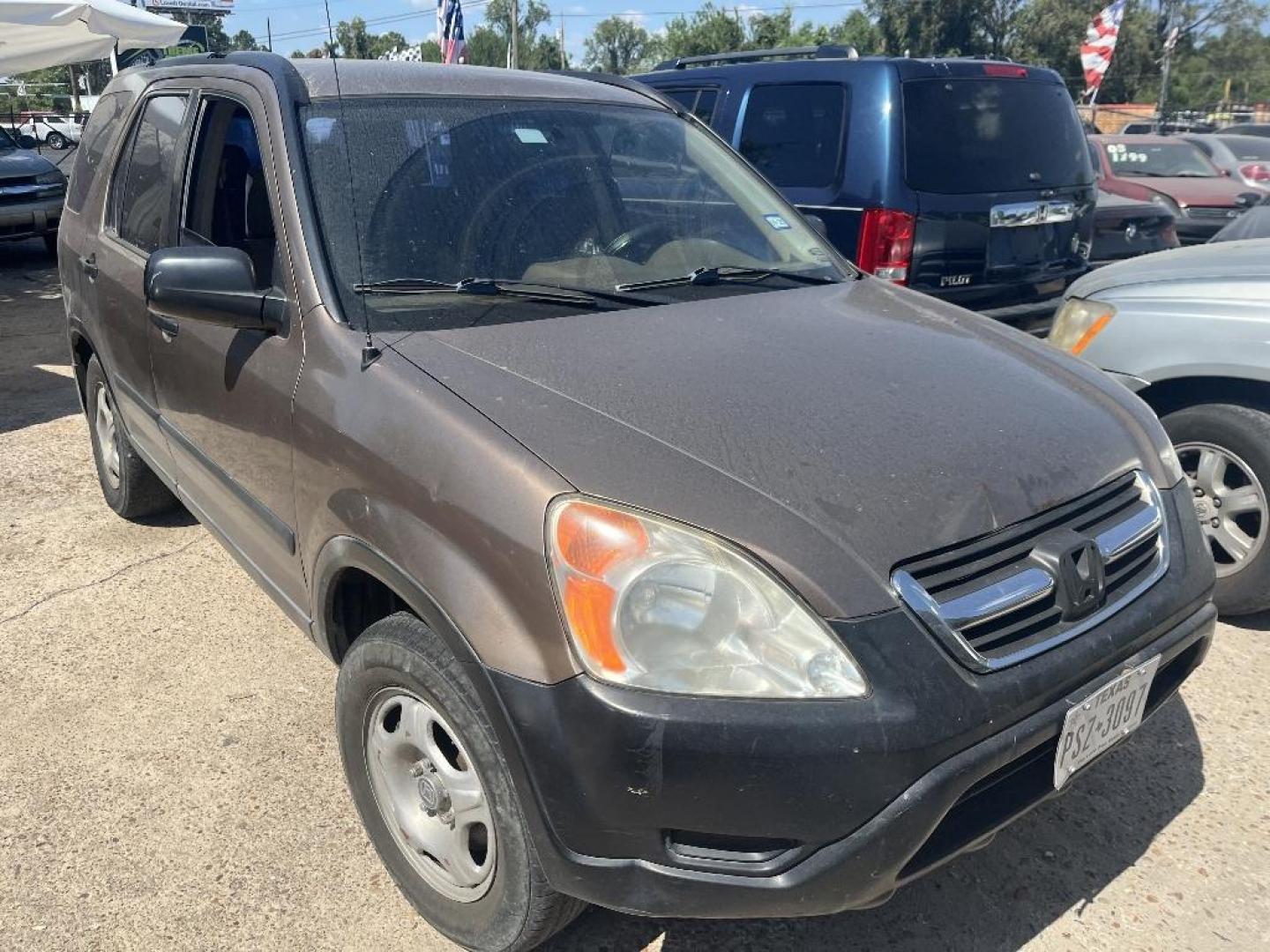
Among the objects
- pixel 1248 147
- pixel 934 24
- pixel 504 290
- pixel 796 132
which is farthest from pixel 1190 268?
pixel 934 24

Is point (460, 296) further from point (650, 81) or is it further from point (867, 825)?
point (650, 81)

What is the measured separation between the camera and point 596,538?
184 cm

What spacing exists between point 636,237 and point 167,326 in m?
1.52

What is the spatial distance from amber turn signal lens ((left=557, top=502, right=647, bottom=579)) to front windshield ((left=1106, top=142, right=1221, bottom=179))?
13.2 metres

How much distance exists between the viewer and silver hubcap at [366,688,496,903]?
2.13m

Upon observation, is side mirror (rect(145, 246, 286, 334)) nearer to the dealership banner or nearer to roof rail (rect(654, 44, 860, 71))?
roof rail (rect(654, 44, 860, 71))

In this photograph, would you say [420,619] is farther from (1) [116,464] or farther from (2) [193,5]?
(2) [193,5]

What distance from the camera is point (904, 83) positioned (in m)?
5.27

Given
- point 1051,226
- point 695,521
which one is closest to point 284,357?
point 695,521

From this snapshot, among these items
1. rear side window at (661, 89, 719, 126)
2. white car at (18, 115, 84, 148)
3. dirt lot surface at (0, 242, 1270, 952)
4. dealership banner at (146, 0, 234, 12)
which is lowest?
white car at (18, 115, 84, 148)

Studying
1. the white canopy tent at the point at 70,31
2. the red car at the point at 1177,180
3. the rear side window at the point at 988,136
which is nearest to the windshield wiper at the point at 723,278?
the rear side window at the point at 988,136

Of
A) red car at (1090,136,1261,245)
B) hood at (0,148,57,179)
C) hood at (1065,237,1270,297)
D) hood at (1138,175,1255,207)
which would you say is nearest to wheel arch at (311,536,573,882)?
hood at (1065,237,1270,297)

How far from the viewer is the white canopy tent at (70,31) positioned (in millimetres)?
9430

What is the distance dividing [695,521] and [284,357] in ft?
4.19
